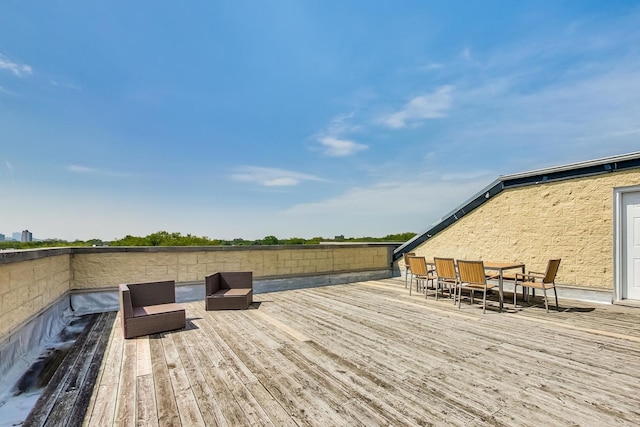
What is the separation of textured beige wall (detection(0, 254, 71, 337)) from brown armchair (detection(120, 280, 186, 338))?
101cm

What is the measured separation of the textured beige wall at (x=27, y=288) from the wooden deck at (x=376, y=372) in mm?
1057

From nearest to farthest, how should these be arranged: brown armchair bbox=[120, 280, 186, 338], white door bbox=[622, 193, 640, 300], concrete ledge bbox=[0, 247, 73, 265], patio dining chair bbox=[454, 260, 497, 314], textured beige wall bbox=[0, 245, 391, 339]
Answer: concrete ledge bbox=[0, 247, 73, 265]
textured beige wall bbox=[0, 245, 391, 339]
brown armchair bbox=[120, 280, 186, 338]
patio dining chair bbox=[454, 260, 497, 314]
white door bbox=[622, 193, 640, 300]

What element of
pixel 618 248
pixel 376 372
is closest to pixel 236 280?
pixel 376 372

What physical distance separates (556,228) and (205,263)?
333 inches

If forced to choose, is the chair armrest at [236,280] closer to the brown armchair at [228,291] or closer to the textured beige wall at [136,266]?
the brown armchair at [228,291]

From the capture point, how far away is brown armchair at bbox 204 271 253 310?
550cm

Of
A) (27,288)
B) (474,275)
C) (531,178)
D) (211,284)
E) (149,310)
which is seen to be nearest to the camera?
(27,288)

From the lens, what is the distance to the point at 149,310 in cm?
430

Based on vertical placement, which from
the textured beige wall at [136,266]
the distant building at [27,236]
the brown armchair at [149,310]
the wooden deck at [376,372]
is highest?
the distant building at [27,236]

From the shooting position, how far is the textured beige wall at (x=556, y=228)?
5.95 m

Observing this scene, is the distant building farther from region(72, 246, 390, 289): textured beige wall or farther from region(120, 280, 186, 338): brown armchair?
region(120, 280, 186, 338): brown armchair

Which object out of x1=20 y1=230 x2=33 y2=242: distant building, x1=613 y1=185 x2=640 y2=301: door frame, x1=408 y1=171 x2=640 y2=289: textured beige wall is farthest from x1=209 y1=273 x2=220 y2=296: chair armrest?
x1=613 y1=185 x2=640 y2=301: door frame

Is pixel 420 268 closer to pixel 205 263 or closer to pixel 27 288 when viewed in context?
pixel 205 263

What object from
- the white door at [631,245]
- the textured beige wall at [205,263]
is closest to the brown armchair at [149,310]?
the textured beige wall at [205,263]
